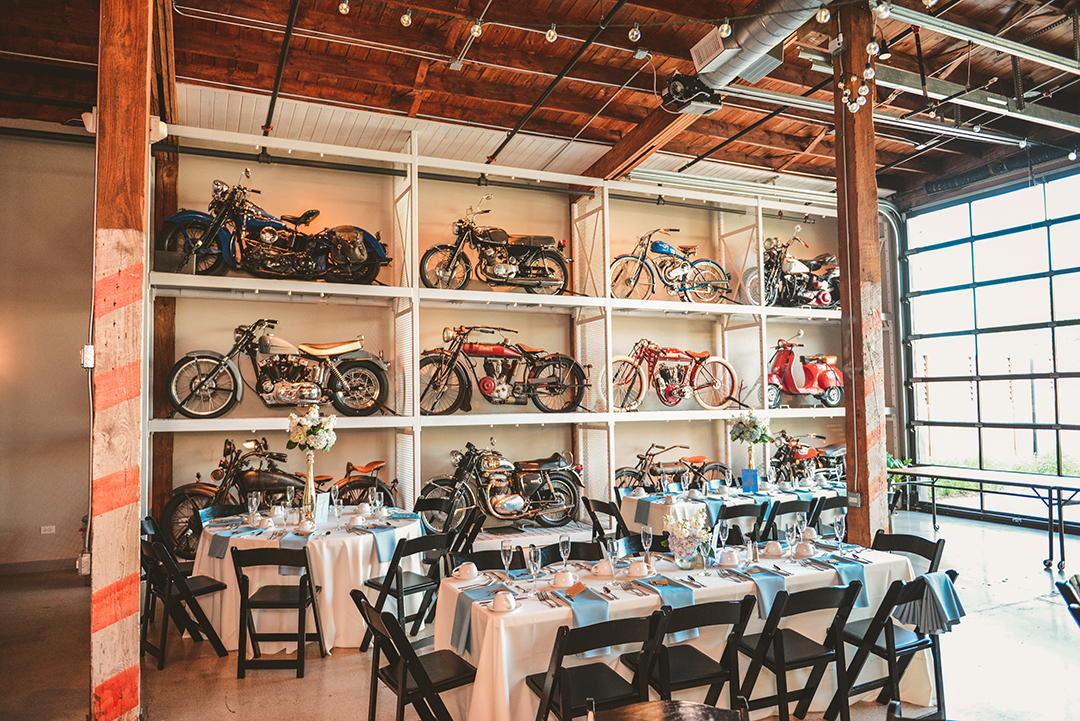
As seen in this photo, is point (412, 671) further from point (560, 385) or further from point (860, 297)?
point (560, 385)

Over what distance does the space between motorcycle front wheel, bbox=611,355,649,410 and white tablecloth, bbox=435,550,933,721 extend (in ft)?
16.0

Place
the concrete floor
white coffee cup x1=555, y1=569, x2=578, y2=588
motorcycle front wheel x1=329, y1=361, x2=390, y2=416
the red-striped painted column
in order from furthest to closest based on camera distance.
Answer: motorcycle front wheel x1=329, y1=361, x2=390, y2=416, the concrete floor, white coffee cup x1=555, y1=569, x2=578, y2=588, the red-striped painted column

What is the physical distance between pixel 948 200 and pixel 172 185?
33.6ft

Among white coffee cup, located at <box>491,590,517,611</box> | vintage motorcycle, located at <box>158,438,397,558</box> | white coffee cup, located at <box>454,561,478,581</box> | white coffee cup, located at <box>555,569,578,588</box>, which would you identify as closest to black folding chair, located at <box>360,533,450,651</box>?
white coffee cup, located at <box>454,561,478,581</box>

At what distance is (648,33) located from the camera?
6.23 meters

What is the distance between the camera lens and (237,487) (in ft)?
23.3

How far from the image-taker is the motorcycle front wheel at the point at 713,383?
9406mm

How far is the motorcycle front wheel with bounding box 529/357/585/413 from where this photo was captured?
8.41 m

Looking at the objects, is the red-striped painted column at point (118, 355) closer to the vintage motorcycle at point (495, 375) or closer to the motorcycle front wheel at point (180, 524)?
the motorcycle front wheel at point (180, 524)

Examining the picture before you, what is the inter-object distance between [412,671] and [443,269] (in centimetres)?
554

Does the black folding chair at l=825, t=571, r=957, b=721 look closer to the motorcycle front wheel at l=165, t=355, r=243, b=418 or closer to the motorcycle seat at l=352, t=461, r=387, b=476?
the motorcycle seat at l=352, t=461, r=387, b=476

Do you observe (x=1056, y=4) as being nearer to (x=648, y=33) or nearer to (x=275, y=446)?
(x=648, y=33)

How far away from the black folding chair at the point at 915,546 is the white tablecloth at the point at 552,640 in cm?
15

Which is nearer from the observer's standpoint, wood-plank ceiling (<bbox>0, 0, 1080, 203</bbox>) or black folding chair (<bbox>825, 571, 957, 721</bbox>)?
black folding chair (<bbox>825, 571, 957, 721</bbox>)
